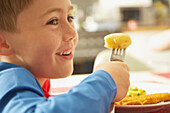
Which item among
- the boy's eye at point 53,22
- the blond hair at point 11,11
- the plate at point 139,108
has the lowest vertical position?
the plate at point 139,108

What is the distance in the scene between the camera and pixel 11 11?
447 millimetres

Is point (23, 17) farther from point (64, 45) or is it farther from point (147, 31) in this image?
point (147, 31)

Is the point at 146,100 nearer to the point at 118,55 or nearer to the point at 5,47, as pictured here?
the point at 118,55

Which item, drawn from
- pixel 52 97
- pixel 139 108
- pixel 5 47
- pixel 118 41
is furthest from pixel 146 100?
pixel 5 47

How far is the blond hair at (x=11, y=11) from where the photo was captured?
0.44 m

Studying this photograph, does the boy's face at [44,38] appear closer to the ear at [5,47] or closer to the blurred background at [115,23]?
the ear at [5,47]

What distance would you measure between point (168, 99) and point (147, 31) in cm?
373

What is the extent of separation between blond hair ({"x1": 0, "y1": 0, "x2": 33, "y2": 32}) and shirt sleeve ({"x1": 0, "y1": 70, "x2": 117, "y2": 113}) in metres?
0.14

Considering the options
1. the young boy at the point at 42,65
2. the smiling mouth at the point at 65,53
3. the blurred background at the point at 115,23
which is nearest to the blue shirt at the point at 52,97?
the young boy at the point at 42,65

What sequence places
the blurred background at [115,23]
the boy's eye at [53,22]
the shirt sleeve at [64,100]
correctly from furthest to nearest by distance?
the blurred background at [115,23] → the boy's eye at [53,22] → the shirt sleeve at [64,100]

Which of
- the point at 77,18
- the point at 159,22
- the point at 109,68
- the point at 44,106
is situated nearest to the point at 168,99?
the point at 109,68

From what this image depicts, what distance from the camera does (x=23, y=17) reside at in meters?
0.45

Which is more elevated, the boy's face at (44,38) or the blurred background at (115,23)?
the boy's face at (44,38)

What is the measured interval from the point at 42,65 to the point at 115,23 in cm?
363
